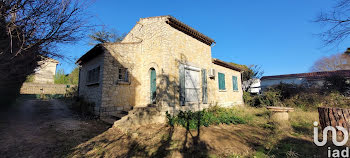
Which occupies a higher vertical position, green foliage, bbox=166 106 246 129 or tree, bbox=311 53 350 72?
tree, bbox=311 53 350 72

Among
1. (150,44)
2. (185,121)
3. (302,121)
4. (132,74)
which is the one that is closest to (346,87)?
(302,121)

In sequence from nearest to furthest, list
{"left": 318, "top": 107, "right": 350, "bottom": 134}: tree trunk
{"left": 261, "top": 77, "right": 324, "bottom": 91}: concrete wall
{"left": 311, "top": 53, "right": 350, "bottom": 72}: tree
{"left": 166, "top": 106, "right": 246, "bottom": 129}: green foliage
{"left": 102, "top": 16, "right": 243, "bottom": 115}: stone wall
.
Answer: {"left": 318, "top": 107, "right": 350, "bottom": 134}: tree trunk < {"left": 166, "top": 106, "right": 246, "bottom": 129}: green foliage < {"left": 102, "top": 16, "right": 243, "bottom": 115}: stone wall < {"left": 261, "top": 77, "right": 324, "bottom": 91}: concrete wall < {"left": 311, "top": 53, "right": 350, "bottom": 72}: tree

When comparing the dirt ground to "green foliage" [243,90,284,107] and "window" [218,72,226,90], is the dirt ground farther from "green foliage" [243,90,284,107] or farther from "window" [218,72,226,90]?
"green foliage" [243,90,284,107]

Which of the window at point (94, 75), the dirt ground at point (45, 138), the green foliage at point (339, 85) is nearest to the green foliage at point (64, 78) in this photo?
the window at point (94, 75)

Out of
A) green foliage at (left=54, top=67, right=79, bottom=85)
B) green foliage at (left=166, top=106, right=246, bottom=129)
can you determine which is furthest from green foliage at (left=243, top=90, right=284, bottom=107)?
green foliage at (left=54, top=67, right=79, bottom=85)

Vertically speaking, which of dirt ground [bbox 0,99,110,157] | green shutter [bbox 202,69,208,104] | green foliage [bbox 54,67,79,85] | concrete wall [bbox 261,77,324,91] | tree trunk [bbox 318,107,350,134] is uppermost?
green foliage [bbox 54,67,79,85]

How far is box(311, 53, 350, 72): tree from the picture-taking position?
2055 centimetres

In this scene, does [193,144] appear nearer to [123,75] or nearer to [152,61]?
[152,61]

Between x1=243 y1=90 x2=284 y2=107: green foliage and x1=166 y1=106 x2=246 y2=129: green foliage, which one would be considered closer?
x1=166 y1=106 x2=246 y2=129: green foliage

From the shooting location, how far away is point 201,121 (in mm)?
5699

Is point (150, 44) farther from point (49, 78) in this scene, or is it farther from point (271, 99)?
point (49, 78)

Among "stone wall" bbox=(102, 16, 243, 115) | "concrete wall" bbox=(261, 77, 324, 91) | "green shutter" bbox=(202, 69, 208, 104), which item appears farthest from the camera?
"concrete wall" bbox=(261, 77, 324, 91)

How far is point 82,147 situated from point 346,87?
724 inches

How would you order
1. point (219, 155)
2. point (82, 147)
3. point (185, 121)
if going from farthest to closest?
point (185, 121), point (82, 147), point (219, 155)
